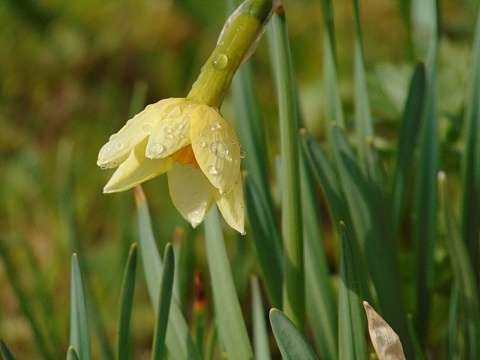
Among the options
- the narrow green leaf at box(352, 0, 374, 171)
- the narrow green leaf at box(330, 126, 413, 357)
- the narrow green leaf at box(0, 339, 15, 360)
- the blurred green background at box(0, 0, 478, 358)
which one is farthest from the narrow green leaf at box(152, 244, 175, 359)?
the blurred green background at box(0, 0, 478, 358)

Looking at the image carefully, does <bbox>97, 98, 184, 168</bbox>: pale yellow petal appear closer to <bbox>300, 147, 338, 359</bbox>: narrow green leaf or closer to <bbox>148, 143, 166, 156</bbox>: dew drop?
<bbox>148, 143, 166, 156</bbox>: dew drop

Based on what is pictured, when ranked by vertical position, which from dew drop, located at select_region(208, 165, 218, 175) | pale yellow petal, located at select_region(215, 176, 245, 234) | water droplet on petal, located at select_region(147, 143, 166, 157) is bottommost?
pale yellow petal, located at select_region(215, 176, 245, 234)

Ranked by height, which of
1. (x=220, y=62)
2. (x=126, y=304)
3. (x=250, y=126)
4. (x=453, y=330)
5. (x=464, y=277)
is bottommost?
(x=453, y=330)

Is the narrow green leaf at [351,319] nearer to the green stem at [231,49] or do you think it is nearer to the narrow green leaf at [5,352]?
the green stem at [231,49]

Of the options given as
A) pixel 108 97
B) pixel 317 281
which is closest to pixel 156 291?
pixel 317 281

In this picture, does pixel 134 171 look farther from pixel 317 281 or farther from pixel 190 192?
pixel 317 281

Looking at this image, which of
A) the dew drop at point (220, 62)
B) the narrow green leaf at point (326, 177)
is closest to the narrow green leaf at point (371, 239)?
the narrow green leaf at point (326, 177)

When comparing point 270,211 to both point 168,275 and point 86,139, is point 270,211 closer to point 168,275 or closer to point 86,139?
point 168,275
